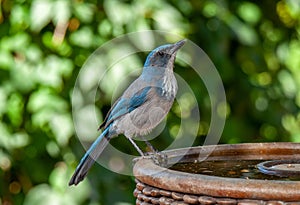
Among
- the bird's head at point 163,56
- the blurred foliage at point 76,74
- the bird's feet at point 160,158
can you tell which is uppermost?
the bird's head at point 163,56

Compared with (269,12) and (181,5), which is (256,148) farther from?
(269,12)

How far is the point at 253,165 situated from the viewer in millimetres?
1903

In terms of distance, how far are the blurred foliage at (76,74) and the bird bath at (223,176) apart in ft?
3.28

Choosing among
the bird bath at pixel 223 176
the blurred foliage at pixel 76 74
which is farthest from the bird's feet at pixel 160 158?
the blurred foliage at pixel 76 74

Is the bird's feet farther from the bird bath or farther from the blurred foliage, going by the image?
the blurred foliage

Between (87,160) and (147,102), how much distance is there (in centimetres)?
25

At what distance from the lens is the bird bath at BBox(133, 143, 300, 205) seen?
1.37 m

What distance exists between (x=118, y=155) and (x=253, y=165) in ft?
4.23

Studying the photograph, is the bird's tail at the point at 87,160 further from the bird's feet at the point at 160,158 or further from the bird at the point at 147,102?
the bird's feet at the point at 160,158

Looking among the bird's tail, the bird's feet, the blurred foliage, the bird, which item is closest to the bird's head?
the bird

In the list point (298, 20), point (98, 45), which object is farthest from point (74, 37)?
point (298, 20)

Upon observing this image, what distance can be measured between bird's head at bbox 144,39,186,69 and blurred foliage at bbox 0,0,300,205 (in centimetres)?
68

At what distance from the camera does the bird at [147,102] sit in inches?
87.5

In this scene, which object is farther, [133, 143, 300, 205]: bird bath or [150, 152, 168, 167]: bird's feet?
[150, 152, 168, 167]: bird's feet
